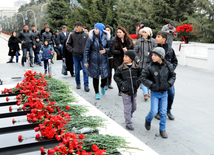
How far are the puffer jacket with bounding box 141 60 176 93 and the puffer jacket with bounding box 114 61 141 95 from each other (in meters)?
0.35

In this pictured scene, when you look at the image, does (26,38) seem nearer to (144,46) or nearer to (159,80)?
(144,46)

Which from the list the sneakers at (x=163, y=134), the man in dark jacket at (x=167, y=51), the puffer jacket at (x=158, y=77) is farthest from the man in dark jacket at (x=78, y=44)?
the sneakers at (x=163, y=134)

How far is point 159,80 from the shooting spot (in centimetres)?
457

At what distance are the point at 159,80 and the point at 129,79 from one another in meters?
0.63

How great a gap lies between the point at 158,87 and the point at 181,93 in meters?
3.31

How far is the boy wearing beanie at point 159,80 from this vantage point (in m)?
4.54

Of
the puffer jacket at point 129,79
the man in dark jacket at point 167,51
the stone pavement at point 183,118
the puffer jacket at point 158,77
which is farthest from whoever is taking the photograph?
the man in dark jacket at point 167,51

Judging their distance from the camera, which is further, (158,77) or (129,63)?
(129,63)

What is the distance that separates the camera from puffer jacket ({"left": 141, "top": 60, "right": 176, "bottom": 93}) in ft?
14.9

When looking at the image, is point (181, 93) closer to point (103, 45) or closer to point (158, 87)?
point (103, 45)

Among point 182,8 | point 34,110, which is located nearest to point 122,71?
point 34,110

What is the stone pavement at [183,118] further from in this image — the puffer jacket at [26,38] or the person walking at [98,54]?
the puffer jacket at [26,38]

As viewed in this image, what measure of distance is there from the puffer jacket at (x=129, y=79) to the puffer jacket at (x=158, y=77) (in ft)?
1.14

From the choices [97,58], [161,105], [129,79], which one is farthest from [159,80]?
[97,58]
